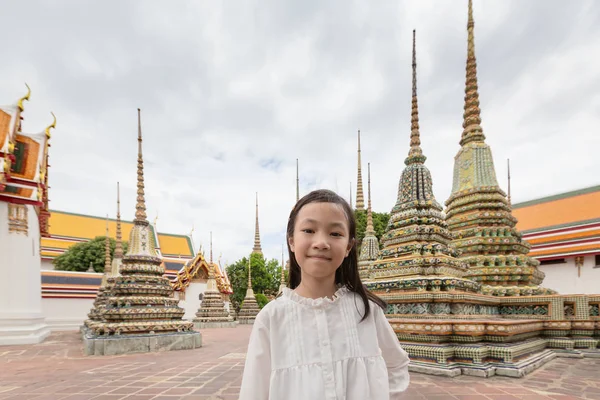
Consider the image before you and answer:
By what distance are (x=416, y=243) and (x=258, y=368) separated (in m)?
5.06

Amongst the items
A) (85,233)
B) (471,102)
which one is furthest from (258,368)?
(85,233)

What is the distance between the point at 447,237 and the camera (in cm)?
634

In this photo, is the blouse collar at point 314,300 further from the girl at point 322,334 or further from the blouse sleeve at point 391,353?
the blouse sleeve at point 391,353

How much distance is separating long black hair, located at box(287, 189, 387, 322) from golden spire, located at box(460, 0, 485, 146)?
26.5ft

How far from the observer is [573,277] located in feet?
49.0

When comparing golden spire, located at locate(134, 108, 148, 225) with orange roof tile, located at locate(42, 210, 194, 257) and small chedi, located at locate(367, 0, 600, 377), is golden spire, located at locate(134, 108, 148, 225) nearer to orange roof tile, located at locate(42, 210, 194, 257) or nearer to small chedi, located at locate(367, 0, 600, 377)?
small chedi, located at locate(367, 0, 600, 377)

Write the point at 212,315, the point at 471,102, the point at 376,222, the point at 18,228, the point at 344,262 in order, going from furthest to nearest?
the point at 376,222 → the point at 212,315 → the point at 18,228 → the point at 471,102 → the point at 344,262

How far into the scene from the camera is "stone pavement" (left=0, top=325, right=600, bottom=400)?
3721 mm

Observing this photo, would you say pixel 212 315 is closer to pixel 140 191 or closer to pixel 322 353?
pixel 140 191

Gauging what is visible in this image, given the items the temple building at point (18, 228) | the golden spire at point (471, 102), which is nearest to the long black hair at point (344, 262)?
the golden spire at point (471, 102)

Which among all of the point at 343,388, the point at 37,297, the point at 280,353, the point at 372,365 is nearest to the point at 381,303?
the point at 372,365

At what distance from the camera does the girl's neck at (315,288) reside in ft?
5.24

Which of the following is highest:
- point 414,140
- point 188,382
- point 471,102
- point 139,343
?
point 471,102

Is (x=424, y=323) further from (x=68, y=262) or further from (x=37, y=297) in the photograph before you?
(x=68, y=262)
